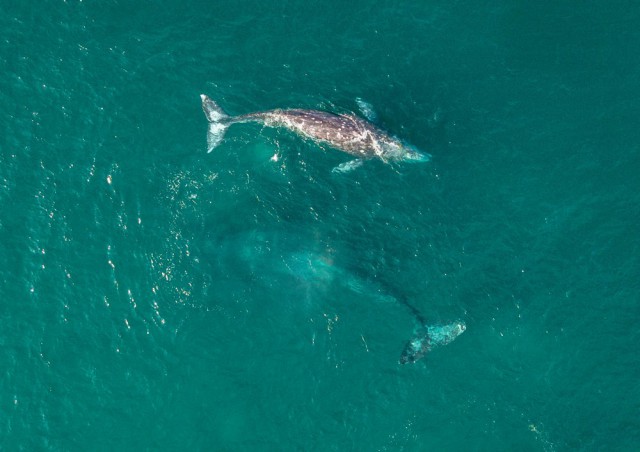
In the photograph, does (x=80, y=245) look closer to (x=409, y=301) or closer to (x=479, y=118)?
(x=409, y=301)

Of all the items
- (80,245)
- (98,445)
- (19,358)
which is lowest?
(98,445)

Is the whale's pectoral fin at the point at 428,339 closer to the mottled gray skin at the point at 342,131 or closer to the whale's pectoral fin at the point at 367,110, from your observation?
the mottled gray skin at the point at 342,131

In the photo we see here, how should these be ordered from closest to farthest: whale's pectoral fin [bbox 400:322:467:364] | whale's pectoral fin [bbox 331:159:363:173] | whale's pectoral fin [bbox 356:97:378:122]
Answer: whale's pectoral fin [bbox 400:322:467:364]
whale's pectoral fin [bbox 331:159:363:173]
whale's pectoral fin [bbox 356:97:378:122]

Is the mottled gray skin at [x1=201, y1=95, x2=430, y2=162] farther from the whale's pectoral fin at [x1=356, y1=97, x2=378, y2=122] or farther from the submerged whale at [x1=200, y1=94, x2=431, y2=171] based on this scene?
the whale's pectoral fin at [x1=356, y1=97, x2=378, y2=122]

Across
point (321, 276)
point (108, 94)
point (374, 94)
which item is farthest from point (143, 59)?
point (321, 276)

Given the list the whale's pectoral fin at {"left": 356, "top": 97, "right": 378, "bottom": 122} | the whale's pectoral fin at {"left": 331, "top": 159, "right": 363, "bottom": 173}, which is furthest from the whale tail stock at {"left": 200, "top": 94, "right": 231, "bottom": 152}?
the whale's pectoral fin at {"left": 356, "top": 97, "right": 378, "bottom": 122}
